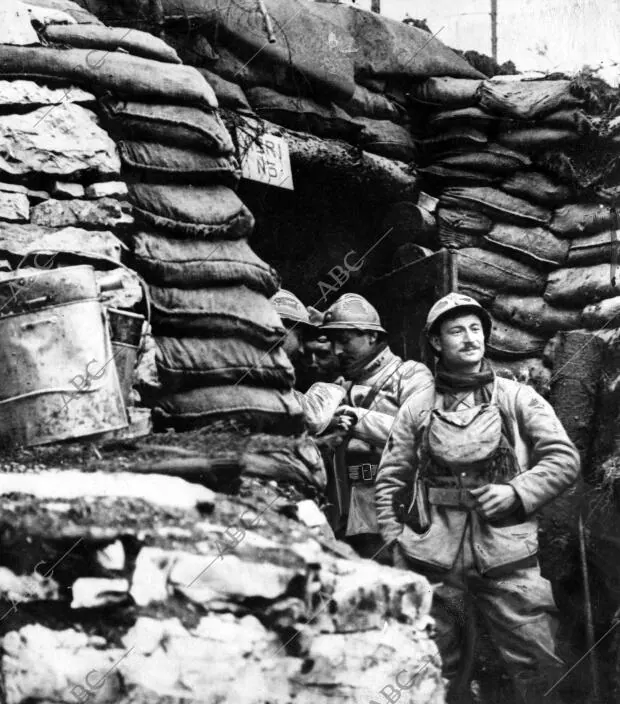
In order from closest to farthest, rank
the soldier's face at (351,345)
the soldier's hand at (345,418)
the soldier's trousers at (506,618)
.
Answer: the soldier's trousers at (506,618)
the soldier's hand at (345,418)
the soldier's face at (351,345)

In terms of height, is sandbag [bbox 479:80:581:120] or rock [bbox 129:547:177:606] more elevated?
sandbag [bbox 479:80:581:120]

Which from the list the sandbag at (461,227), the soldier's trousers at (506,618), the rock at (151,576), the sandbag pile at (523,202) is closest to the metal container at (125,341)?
the rock at (151,576)

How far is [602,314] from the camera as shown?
Result: 14.0ft

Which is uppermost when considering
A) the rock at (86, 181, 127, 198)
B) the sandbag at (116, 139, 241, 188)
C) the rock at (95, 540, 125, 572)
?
the sandbag at (116, 139, 241, 188)

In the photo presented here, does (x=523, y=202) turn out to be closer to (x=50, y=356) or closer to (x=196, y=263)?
(x=196, y=263)

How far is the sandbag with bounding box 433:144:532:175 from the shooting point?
475cm

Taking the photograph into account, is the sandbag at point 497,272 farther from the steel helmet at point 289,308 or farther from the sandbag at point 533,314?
the steel helmet at point 289,308

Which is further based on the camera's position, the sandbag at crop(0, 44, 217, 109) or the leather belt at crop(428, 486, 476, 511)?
the sandbag at crop(0, 44, 217, 109)

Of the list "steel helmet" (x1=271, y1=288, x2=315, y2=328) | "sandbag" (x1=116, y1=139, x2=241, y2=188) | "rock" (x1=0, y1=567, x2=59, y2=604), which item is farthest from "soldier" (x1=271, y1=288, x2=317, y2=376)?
"rock" (x1=0, y1=567, x2=59, y2=604)

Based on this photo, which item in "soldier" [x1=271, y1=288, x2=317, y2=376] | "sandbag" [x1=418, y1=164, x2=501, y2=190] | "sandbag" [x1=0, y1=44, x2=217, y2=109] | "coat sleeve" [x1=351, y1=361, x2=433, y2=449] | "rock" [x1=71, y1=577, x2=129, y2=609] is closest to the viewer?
"rock" [x1=71, y1=577, x2=129, y2=609]

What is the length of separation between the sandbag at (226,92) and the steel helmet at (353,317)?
905mm

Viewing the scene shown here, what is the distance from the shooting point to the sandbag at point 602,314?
4.23 meters

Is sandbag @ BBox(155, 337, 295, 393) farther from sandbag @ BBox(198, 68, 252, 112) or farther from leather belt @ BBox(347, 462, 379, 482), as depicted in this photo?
sandbag @ BBox(198, 68, 252, 112)

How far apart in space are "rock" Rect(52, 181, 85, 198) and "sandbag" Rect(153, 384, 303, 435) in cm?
66
